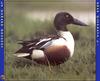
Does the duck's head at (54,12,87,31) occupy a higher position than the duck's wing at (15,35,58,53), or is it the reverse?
the duck's head at (54,12,87,31)

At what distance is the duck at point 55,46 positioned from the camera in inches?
147

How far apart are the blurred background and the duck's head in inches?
1.7

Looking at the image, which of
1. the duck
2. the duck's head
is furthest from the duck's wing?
the duck's head

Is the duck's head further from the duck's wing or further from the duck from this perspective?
the duck's wing

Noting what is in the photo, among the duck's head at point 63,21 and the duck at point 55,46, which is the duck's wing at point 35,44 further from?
the duck's head at point 63,21

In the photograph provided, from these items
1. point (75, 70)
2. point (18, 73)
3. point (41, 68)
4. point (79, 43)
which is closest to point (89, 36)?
point (79, 43)

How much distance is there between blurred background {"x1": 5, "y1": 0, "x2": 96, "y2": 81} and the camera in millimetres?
3693

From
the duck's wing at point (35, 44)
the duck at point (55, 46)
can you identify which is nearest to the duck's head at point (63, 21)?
the duck at point (55, 46)

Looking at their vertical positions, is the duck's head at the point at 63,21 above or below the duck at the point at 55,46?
above

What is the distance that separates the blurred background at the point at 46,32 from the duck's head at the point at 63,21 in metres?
0.04

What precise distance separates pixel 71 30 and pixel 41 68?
1.87ft

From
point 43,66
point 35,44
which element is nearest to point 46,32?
point 35,44

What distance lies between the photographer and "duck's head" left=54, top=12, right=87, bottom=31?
12.2ft

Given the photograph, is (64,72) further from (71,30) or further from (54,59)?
(71,30)
